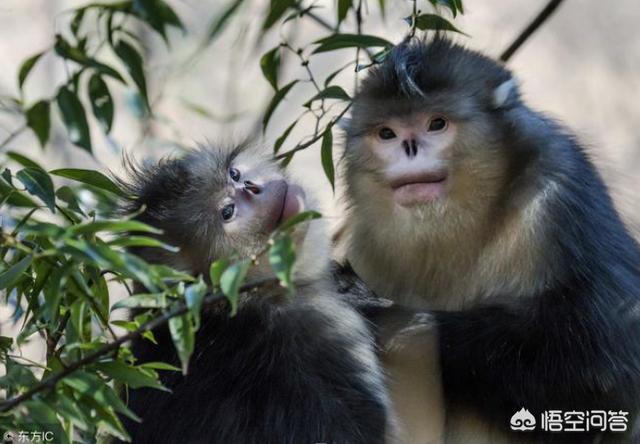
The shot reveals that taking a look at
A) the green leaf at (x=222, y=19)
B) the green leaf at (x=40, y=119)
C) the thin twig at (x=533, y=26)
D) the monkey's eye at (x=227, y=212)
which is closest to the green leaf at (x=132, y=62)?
the green leaf at (x=40, y=119)

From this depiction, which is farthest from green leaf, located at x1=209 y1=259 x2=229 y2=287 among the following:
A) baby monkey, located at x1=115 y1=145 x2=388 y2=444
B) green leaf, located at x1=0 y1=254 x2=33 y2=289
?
baby monkey, located at x1=115 y1=145 x2=388 y2=444

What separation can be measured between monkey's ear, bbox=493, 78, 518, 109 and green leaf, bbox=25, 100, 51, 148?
174cm

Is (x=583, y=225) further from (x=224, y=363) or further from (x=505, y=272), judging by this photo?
(x=224, y=363)

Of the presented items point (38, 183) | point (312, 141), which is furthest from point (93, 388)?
point (312, 141)

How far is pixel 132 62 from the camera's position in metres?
2.72

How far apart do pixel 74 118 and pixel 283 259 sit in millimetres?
660

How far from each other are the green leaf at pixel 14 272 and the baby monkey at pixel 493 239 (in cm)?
142

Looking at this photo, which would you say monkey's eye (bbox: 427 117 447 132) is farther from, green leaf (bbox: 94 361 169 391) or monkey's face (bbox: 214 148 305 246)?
green leaf (bbox: 94 361 169 391)

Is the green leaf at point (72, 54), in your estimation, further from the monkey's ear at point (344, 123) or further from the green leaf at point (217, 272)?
the monkey's ear at point (344, 123)

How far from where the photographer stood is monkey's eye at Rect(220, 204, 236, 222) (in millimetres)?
3652

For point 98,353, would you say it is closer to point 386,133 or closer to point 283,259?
point 283,259

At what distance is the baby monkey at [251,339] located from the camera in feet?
10.6

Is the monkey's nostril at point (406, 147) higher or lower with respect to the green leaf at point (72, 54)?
higher

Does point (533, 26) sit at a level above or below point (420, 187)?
above
